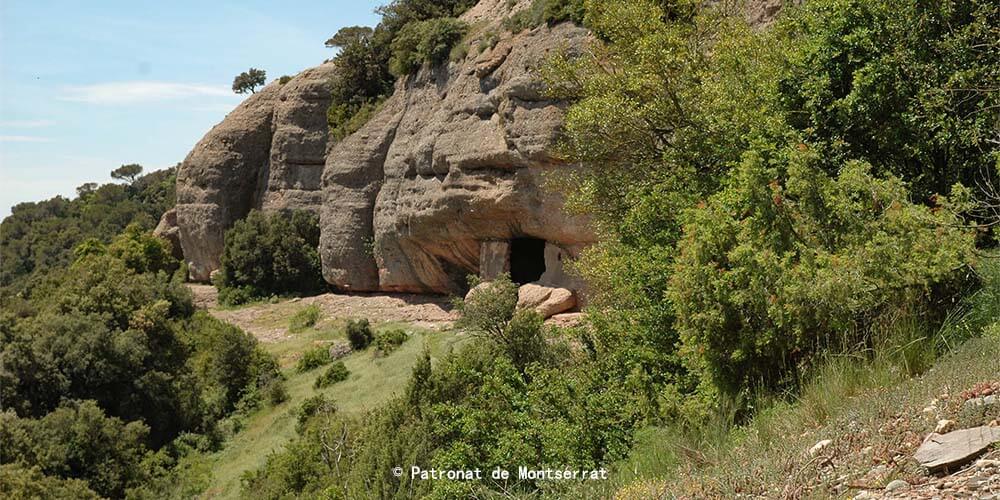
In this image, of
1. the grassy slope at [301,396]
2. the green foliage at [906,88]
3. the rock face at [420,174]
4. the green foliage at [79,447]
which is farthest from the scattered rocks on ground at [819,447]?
the green foliage at [79,447]

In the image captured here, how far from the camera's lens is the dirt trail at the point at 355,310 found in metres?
29.0

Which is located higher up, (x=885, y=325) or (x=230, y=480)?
(x=885, y=325)

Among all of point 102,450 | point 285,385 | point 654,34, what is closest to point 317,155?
point 285,385

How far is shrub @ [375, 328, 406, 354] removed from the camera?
2502 cm

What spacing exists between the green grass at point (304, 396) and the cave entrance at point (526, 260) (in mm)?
3280

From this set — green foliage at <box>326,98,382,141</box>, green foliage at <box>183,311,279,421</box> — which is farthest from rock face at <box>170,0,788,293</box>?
green foliage at <box>183,311,279,421</box>

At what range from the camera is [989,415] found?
5277mm

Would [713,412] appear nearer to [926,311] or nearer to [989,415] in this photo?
[926,311]

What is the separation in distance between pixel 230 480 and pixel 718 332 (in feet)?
47.4

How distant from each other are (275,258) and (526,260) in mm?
12874

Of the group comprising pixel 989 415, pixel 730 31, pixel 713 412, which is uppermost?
pixel 730 31

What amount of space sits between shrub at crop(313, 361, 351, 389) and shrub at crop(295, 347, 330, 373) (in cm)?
199

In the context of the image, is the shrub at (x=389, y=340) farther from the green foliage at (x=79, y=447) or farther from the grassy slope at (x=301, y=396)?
the green foliage at (x=79, y=447)

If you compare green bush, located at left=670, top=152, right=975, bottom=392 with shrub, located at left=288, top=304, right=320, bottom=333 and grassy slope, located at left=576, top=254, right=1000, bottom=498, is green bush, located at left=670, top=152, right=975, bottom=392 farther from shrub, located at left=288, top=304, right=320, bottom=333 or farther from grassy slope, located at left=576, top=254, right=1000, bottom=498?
shrub, located at left=288, top=304, right=320, bottom=333
